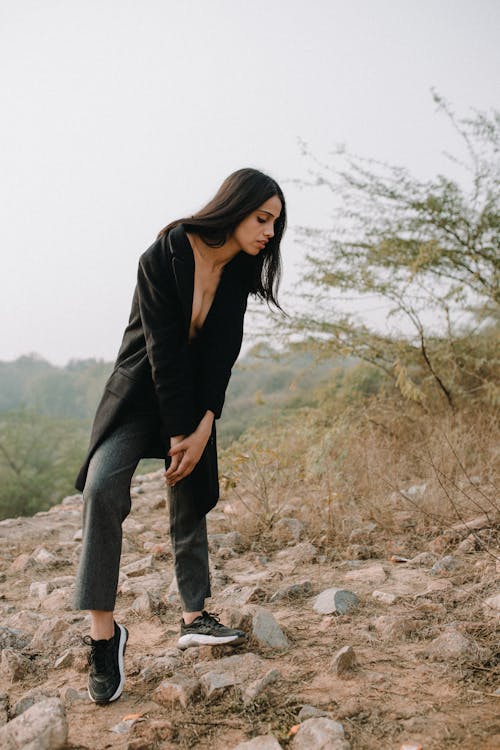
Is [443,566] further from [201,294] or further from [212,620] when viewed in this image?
[201,294]

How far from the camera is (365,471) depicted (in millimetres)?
4176

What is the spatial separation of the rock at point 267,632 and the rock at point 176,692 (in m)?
0.37

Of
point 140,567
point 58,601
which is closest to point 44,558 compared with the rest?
point 140,567

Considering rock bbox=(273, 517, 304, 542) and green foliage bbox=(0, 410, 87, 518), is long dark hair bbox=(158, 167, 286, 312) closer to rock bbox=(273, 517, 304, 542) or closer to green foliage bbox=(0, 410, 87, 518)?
rock bbox=(273, 517, 304, 542)

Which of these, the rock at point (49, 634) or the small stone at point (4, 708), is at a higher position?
the rock at point (49, 634)

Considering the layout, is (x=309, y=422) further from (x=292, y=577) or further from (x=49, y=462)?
(x=49, y=462)

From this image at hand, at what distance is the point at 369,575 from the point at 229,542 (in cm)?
107

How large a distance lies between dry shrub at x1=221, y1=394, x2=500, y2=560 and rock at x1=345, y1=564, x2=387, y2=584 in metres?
0.35

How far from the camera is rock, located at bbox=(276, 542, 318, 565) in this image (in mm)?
3148

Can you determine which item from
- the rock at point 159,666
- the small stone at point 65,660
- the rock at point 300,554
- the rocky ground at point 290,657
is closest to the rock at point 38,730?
the rocky ground at point 290,657

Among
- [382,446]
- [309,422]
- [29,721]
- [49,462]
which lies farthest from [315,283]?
[49,462]

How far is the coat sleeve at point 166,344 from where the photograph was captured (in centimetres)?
203

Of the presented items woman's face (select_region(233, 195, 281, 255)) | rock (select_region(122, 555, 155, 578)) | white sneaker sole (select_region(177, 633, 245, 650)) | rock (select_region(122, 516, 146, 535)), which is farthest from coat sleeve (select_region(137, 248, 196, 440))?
rock (select_region(122, 516, 146, 535))

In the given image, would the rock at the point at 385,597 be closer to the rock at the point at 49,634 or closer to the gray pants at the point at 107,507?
the gray pants at the point at 107,507
